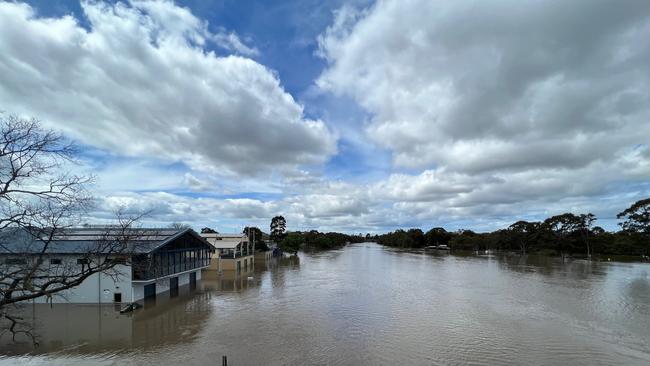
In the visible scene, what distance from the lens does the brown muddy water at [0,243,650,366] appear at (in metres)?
16.5

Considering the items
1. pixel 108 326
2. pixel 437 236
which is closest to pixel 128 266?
pixel 108 326

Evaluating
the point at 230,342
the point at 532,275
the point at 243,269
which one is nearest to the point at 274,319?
the point at 230,342

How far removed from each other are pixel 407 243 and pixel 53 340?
151320 millimetres

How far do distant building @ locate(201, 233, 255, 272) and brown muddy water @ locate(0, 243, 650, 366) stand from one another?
44.7 ft

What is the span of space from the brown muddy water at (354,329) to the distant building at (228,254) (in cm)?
1362

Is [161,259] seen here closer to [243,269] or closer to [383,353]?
[383,353]

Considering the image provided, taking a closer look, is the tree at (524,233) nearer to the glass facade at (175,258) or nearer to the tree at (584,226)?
the tree at (584,226)

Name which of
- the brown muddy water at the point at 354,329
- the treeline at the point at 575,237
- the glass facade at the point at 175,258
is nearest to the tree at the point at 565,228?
the treeline at the point at 575,237

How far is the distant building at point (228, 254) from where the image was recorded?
48.4 meters

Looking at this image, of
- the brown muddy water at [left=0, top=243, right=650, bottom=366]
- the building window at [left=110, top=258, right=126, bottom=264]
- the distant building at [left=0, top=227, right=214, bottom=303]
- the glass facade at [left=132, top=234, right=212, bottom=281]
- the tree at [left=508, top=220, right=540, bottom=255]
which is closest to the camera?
the building window at [left=110, top=258, right=126, bottom=264]

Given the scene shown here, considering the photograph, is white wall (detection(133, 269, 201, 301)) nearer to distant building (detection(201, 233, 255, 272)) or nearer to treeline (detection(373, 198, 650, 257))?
distant building (detection(201, 233, 255, 272))

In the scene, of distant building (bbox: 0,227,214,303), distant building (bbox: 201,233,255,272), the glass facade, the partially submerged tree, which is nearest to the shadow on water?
distant building (bbox: 0,227,214,303)

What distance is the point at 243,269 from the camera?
173 feet

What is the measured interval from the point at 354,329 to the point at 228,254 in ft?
110
